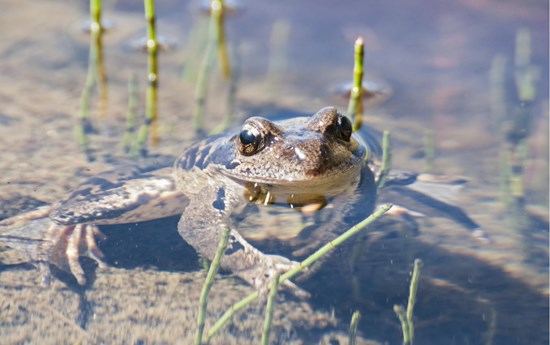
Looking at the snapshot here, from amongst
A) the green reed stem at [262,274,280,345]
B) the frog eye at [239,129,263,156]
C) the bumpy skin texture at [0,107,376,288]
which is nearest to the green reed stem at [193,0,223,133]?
the bumpy skin texture at [0,107,376,288]

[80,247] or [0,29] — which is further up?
[0,29]

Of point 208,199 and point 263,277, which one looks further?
point 208,199

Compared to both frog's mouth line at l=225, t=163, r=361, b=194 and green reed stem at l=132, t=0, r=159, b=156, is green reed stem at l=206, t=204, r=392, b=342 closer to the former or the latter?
frog's mouth line at l=225, t=163, r=361, b=194

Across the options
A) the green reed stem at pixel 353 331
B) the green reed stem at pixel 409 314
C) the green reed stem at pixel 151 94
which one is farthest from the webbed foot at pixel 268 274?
the green reed stem at pixel 151 94

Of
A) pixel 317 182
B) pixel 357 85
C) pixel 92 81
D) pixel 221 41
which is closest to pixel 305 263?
pixel 317 182

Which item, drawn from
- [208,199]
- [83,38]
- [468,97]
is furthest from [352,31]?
[208,199]

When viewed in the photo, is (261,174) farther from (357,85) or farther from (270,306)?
(270,306)

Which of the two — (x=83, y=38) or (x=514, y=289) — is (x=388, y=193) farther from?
(x=83, y=38)
